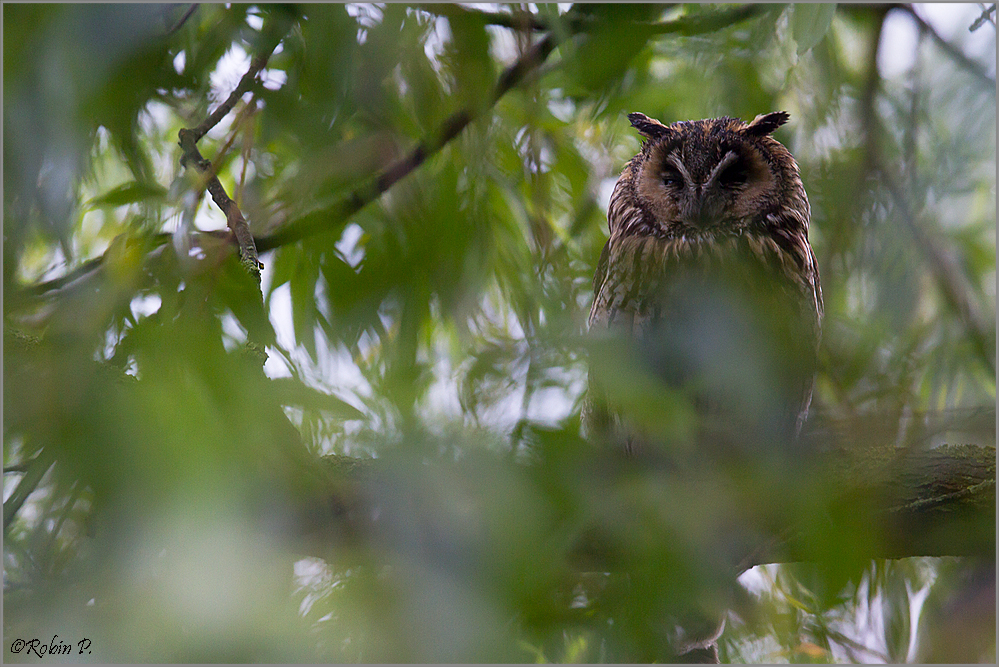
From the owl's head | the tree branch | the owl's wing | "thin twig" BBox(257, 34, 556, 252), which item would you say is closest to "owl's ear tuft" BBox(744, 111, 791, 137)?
the owl's head

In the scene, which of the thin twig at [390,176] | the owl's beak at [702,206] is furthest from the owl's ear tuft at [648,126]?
the thin twig at [390,176]

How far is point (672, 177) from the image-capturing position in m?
1.29

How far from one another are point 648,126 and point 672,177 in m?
0.13

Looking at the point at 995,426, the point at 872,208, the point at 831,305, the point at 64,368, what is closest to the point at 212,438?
the point at 64,368

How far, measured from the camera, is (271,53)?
586mm

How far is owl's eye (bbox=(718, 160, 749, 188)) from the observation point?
124 cm

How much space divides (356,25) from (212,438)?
1.24 ft

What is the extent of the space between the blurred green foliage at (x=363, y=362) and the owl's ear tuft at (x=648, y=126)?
37 cm

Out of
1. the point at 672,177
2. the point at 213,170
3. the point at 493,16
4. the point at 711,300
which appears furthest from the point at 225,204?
the point at 672,177

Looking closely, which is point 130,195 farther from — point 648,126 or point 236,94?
point 648,126

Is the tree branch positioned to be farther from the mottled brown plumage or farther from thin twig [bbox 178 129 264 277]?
thin twig [bbox 178 129 264 277]

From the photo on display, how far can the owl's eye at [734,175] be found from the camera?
1243 millimetres

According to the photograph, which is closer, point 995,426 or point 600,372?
point 600,372

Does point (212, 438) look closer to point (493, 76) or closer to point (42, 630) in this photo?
point (42, 630)
